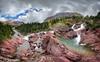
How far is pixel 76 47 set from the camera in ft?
40.7

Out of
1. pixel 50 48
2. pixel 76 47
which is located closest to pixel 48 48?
pixel 50 48

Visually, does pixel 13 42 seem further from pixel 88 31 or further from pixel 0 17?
pixel 88 31

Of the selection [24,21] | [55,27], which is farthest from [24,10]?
[55,27]

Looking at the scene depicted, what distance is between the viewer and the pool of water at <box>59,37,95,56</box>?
1222 centimetres

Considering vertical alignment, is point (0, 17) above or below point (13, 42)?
above

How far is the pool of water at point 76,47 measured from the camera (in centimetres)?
1222

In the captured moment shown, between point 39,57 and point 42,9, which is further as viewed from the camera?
point 42,9

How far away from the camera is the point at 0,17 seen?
43.5 ft

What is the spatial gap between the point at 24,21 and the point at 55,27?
1.17m

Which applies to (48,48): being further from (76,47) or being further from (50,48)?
(76,47)

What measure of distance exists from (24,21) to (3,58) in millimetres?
1648

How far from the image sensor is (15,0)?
1361 centimetres

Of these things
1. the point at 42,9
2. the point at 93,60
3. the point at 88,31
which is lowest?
the point at 93,60

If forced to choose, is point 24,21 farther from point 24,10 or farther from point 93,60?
point 93,60
